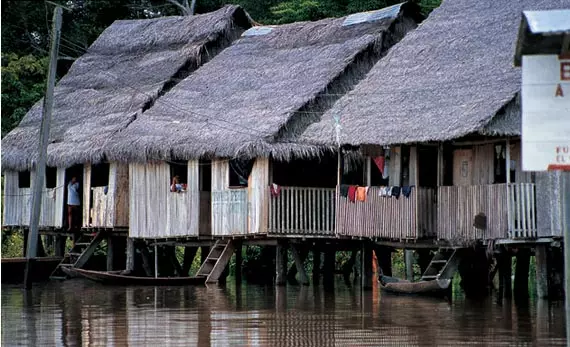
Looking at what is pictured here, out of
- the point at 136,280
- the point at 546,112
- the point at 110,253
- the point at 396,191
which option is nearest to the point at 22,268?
the point at 110,253

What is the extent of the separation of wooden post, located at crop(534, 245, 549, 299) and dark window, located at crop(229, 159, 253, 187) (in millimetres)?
7219

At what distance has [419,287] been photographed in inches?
845

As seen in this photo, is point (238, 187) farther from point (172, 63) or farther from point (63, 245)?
point (63, 245)

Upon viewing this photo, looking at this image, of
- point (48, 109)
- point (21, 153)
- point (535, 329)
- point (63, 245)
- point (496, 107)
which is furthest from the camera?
point (63, 245)

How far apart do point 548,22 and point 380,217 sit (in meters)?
14.1

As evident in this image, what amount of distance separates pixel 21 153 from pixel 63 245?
10.5ft

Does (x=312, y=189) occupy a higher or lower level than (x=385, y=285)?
higher

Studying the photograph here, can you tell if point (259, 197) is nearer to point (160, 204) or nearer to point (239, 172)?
point (239, 172)

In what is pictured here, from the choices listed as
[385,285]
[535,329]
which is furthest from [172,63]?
[535,329]

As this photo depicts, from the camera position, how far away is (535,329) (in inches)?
621

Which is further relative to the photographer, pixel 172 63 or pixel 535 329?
pixel 172 63

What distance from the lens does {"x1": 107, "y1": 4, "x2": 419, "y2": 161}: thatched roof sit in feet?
79.3

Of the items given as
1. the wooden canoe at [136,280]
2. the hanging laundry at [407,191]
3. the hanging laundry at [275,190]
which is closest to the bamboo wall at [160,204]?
the wooden canoe at [136,280]

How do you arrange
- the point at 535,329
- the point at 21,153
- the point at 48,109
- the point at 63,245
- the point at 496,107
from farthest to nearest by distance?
the point at 63,245
the point at 21,153
the point at 48,109
the point at 496,107
the point at 535,329
